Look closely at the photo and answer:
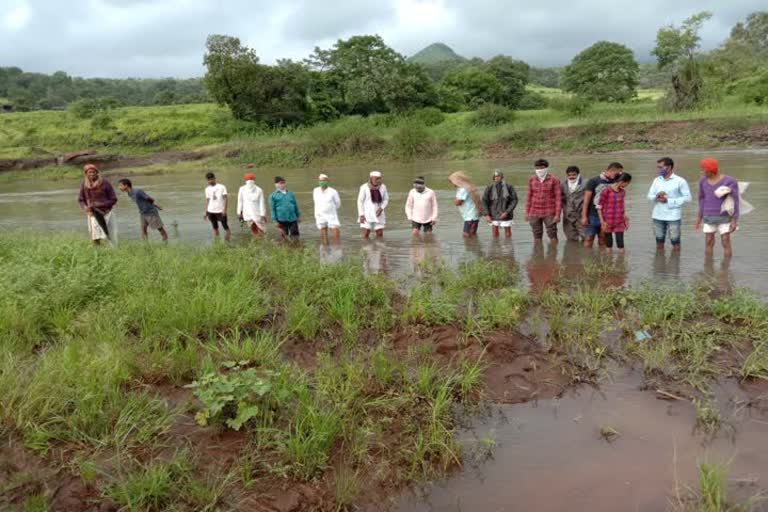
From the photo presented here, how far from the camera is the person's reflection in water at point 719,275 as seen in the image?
6.39 metres

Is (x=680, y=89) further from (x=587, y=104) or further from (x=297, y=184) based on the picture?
(x=297, y=184)

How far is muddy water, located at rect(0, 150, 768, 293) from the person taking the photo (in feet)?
25.8

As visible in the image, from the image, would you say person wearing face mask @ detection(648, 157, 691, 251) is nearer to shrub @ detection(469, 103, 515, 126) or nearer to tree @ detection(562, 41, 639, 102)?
shrub @ detection(469, 103, 515, 126)

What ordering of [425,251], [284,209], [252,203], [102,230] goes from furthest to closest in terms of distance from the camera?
[252,203], [284,209], [425,251], [102,230]

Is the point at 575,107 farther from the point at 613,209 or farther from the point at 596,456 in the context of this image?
the point at 596,456

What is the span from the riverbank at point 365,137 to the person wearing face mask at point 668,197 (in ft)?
82.6

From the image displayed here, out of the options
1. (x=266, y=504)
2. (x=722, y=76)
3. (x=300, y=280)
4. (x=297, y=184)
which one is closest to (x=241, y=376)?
(x=266, y=504)

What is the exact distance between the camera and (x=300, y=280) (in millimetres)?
6242

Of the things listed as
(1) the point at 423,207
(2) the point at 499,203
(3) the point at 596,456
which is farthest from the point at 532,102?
(3) the point at 596,456

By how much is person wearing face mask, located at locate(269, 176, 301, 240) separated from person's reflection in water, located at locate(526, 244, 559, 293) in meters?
4.34

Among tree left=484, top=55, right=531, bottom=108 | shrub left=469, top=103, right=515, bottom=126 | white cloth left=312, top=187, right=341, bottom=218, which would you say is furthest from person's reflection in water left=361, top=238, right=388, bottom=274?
tree left=484, top=55, right=531, bottom=108

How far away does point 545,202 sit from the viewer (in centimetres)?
885

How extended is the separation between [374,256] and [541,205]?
112 inches

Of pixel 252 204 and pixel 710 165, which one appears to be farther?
pixel 252 204
